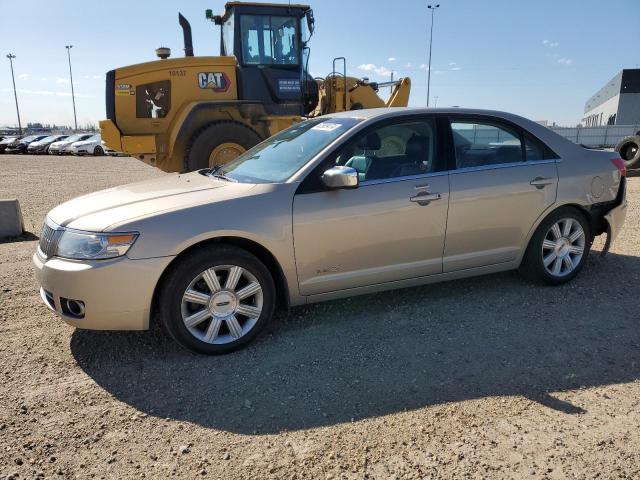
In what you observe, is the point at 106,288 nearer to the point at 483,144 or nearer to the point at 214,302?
the point at 214,302

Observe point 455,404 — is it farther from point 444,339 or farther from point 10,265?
point 10,265

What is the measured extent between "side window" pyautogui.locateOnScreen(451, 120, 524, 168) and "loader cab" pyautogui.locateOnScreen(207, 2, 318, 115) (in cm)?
594

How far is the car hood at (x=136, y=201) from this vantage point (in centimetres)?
321

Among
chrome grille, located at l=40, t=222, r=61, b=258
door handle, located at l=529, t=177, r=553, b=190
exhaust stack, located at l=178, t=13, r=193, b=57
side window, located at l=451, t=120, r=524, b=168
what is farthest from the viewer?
exhaust stack, located at l=178, t=13, r=193, b=57

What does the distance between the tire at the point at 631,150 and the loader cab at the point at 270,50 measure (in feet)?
29.2

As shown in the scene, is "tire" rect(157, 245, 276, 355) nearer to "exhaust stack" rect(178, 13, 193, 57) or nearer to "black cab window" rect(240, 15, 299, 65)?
"black cab window" rect(240, 15, 299, 65)

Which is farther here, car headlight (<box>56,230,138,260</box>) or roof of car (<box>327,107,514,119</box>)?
roof of car (<box>327,107,514,119</box>)

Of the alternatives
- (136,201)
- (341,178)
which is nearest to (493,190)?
(341,178)

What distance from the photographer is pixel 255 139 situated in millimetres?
9070

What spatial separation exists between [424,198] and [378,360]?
1.33 meters

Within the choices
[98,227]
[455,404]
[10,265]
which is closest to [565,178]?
[455,404]

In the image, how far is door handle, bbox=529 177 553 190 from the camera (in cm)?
427

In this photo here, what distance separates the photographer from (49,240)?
335 centimetres

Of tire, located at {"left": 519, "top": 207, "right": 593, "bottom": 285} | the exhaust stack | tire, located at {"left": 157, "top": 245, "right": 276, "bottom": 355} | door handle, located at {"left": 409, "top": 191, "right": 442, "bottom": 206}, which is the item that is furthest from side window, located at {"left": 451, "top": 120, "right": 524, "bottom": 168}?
the exhaust stack
